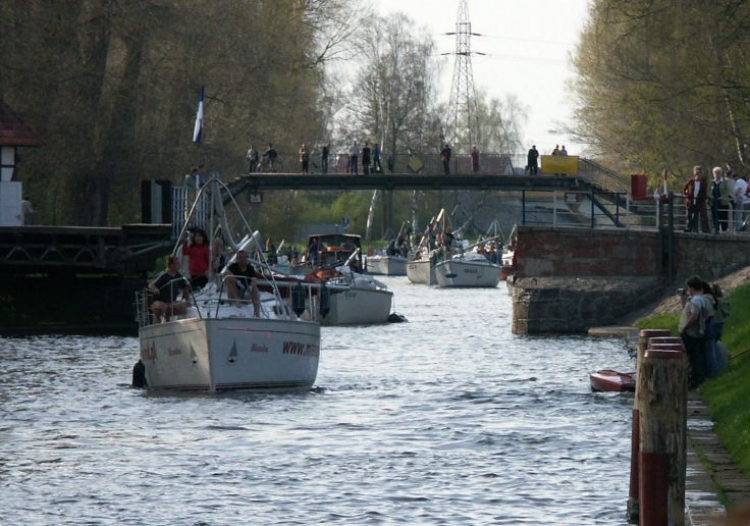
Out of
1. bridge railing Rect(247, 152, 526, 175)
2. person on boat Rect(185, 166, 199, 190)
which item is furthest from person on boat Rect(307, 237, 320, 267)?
person on boat Rect(185, 166, 199, 190)

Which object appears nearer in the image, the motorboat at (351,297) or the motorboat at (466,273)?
the motorboat at (351,297)

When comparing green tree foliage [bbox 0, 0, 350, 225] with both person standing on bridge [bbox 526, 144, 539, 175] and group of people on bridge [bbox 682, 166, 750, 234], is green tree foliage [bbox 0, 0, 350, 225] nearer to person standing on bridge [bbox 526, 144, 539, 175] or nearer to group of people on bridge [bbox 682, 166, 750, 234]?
person standing on bridge [bbox 526, 144, 539, 175]

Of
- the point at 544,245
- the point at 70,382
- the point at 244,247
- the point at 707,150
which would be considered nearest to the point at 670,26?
the point at 544,245

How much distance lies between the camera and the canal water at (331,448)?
1575 centimetres

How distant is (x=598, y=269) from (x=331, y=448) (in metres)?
27.1

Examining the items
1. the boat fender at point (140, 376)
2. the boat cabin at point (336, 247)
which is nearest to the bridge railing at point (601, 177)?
the boat cabin at point (336, 247)

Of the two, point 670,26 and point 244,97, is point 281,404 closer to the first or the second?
point 670,26

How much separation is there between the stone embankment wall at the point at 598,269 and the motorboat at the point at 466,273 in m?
47.5

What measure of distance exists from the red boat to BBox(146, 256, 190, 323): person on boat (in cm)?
635

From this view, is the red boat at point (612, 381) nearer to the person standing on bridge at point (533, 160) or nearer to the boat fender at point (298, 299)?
the boat fender at point (298, 299)

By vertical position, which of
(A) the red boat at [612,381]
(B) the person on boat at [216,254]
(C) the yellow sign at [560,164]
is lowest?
(A) the red boat at [612,381]

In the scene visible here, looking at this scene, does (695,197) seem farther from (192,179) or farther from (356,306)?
(356,306)

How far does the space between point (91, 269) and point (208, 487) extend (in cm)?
3290

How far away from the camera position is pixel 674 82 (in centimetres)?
5206
